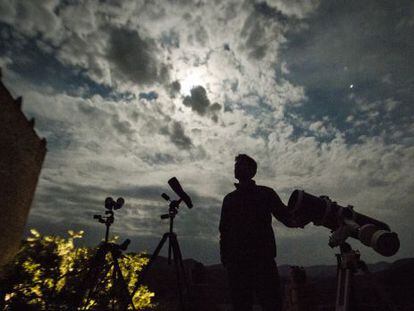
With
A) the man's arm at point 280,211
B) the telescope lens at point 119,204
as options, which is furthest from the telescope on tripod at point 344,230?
the telescope lens at point 119,204

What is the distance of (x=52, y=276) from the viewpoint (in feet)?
23.3

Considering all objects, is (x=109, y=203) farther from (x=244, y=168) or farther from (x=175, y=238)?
(x=244, y=168)

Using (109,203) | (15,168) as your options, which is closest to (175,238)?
(109,203)

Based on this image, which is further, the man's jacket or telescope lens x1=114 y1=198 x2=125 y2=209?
telescope lens x1=114 y1=198 x2=125 y2=209

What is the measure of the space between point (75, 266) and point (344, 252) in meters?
7.23

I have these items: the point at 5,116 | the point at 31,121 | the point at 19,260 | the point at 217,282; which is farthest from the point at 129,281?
the point at 217,282

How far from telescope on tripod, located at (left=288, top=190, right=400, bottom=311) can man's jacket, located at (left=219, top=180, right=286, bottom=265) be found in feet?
1.41

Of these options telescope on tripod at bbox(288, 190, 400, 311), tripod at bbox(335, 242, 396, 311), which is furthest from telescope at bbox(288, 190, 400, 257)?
tripod at bbox(335, 242, 396, 311)

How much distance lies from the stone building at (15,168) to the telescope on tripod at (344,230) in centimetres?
1509

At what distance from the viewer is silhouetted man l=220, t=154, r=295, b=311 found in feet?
10.7

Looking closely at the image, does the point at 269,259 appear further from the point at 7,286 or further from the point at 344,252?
the point at 7,286

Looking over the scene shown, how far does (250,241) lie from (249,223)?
0.70 feet

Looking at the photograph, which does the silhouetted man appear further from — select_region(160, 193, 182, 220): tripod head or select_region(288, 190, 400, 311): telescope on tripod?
select_region(160, 193, 182, 220): tripod head

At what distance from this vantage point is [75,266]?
7.66m
